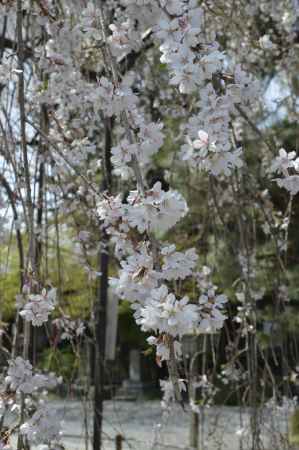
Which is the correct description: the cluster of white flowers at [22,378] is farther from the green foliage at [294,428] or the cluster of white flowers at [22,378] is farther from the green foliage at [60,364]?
the green foliage at [294,428]

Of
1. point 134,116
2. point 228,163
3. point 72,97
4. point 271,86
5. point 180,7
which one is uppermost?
point 271,86

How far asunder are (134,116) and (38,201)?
92 centimetres

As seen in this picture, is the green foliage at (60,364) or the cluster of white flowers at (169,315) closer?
the cluster of white flowers at (169,315)

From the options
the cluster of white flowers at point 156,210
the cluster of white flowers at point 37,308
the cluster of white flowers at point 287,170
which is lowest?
the cluster of white flowers at point 37,308

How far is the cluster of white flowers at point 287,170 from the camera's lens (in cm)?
107

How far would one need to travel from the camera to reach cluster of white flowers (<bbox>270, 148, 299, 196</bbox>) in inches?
42.2

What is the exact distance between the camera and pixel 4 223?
58.4 inches

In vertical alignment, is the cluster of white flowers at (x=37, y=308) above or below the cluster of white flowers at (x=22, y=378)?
above

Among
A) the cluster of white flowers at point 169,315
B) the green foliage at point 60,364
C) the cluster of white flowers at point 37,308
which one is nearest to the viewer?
the cluster of white flowers at point 169,315

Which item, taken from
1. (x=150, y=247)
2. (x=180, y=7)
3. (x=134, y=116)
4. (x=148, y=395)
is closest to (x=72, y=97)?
(x=134, y=116)

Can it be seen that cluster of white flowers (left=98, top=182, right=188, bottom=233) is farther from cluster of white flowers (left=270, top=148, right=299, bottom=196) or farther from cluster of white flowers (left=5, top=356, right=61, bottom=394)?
cluster of white flowers (left=5, top=356, right=61, bottom=394)

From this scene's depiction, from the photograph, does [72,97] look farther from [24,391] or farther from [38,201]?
[24,391]

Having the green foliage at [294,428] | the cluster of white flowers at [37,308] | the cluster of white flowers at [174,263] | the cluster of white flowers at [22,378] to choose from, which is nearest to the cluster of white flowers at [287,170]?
the cluster of white flowers at [174,263]

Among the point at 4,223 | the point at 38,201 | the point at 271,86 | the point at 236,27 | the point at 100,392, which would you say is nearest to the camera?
the point at 4,223
